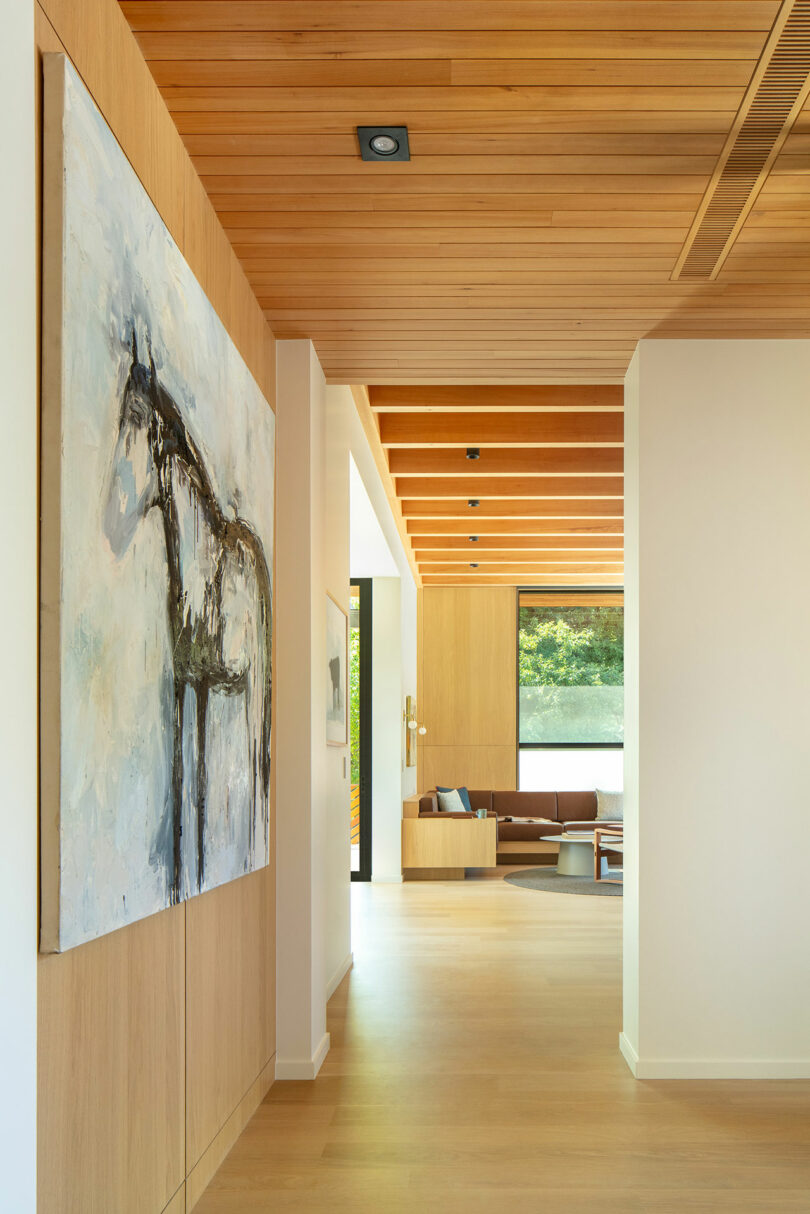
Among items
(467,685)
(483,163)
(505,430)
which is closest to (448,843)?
(467,685)

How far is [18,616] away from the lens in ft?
6.03

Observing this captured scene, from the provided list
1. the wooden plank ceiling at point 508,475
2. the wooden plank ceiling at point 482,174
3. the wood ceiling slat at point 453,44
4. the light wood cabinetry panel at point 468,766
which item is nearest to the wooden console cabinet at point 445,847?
the light wood cabinetry panel at point 468,766

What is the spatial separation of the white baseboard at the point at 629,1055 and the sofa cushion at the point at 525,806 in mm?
8063

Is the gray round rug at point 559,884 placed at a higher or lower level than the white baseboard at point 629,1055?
lower

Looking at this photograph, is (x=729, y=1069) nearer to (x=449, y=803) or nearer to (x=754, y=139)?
(x=754, y=139)

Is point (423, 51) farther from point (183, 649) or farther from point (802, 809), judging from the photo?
point (802, 809)

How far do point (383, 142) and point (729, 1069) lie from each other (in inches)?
146

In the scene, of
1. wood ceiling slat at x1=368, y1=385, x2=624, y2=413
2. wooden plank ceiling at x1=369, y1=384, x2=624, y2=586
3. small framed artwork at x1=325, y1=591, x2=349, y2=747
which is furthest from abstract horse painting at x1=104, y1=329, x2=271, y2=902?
wooden plank ceiling at x1=369, y1=384, x2=624, y2=586

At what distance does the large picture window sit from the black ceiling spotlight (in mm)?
10708

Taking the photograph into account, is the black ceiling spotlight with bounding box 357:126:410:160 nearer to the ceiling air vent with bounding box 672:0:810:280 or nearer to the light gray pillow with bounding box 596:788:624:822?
the ceiling air vent with bounding box 672:0:810:280

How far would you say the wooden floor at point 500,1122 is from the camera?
3.27m

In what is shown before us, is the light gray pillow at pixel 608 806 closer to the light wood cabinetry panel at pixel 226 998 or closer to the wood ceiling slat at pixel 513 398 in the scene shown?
the wood ceiling slat at pixel 513 398

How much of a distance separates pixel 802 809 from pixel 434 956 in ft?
10.1

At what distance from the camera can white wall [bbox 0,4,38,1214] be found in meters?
1.77
